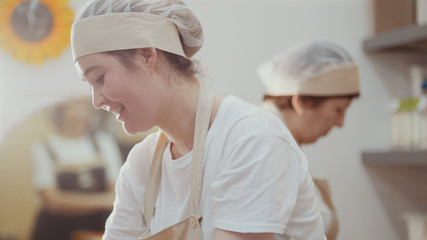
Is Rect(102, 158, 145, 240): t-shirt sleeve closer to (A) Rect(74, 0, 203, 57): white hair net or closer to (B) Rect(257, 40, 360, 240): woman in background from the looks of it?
(A) Rect(74, 0, 203, 57): white hair net

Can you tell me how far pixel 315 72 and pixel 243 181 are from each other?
2.28 ft

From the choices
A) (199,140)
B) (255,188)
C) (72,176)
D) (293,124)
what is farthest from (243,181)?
(72,176)

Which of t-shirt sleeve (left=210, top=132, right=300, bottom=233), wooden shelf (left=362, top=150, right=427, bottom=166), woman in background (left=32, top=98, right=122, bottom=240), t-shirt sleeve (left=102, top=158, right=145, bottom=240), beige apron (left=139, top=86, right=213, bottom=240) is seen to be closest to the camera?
t-shirt sleeve (left=210, top=132, right=300, bottom=233)

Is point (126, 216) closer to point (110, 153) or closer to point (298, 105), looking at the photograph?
point (298, 105)

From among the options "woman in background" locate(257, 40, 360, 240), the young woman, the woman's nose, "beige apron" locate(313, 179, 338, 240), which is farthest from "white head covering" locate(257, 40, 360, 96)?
the woman's nose

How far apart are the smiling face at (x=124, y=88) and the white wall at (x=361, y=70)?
3.61 ft

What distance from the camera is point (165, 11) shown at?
0.84 meters

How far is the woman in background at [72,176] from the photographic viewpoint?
5.87 feet

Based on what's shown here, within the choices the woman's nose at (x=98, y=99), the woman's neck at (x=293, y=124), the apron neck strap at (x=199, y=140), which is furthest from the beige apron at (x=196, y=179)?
the woman's neck at (x=293, y=124)

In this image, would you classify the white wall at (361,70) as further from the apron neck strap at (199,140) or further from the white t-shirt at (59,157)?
the apron neck strap at (199,140)

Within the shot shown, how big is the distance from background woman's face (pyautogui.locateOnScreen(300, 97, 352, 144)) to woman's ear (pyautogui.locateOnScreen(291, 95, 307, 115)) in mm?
13

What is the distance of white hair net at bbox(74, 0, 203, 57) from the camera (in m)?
0.82

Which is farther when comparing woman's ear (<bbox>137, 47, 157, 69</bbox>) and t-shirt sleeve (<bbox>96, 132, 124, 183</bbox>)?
t-shirt sleeve (<bbox>96, 132, 124, 183</bbox>)

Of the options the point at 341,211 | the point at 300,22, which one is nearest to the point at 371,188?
the point at 341,211
